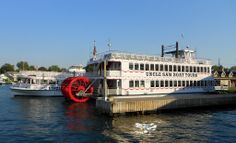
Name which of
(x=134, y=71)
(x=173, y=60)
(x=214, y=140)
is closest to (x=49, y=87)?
(x=134, y=71)

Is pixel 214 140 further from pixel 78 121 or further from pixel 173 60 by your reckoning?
pixel 173 60

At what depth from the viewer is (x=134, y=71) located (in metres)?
31.8

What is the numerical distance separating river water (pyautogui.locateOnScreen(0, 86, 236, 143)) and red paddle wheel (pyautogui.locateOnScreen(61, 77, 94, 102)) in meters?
7.90

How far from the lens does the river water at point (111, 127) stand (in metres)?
16.4

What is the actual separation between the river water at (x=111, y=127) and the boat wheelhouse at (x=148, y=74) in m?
6.84

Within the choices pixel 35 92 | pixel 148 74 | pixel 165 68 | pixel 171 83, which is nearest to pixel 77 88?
pixel 148 74

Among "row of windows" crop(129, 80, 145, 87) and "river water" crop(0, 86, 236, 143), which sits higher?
"row of windows" crop(129, 80, 145, 87)

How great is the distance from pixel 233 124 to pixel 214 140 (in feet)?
18.8

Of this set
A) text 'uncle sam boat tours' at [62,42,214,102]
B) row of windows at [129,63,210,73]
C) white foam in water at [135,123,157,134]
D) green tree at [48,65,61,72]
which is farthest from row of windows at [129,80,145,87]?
green tree at [48,65,61,72]

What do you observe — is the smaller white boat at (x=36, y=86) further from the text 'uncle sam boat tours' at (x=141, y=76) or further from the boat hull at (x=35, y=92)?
the text 'uncle sam boat tours' at (x=141, y=76)

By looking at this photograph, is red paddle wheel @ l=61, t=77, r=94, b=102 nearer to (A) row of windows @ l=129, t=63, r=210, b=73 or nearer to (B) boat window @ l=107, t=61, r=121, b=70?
(B) boat window @ l=107, t=61, r=121, b=70

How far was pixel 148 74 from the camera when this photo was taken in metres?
32.8

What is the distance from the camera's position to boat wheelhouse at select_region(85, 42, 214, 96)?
102 ft

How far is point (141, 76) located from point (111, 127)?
1385cm
